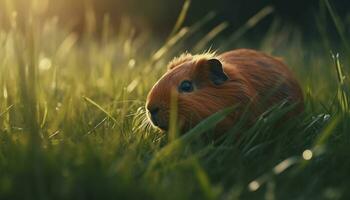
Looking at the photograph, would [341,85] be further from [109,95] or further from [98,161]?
[109,95]

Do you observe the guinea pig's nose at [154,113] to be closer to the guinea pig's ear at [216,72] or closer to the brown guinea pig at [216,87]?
the brown guinea pig at [216,87]

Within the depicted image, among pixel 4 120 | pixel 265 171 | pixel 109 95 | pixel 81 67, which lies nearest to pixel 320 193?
pixel 265 171

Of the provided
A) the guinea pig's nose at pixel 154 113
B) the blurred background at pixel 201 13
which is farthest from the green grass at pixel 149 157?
the blurred background at pixel 201 13

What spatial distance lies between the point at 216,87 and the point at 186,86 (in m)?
0.16

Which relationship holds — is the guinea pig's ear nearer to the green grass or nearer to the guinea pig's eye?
the guinea pig's eye

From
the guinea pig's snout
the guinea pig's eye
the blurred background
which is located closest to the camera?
the guinea pig's snout

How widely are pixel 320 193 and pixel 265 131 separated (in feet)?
1.92

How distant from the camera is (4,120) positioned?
9.66ft

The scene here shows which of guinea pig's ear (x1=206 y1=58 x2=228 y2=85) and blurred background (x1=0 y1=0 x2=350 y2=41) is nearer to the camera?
guinea pig's ear (x1=206 y1=58 x2=228 y2=85)

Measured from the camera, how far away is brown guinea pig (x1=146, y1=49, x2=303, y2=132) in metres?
3.06

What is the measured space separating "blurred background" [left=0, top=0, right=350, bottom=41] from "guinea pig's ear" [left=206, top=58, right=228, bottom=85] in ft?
19.4

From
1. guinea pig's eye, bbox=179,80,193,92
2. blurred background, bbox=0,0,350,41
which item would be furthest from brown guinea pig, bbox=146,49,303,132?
blurred background, bbox=0,0,350,41

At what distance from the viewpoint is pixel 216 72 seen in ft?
10.7

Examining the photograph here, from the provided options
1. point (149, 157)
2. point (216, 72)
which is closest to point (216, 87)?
point (216, 72)
